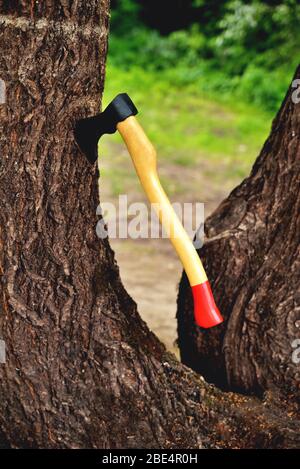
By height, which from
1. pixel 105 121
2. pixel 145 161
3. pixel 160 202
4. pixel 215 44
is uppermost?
pixel 215 44

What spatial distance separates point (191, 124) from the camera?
29.9 feet

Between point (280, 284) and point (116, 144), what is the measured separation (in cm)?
563

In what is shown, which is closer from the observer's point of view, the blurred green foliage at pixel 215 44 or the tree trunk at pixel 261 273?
the tree trunk at pixel 261 273

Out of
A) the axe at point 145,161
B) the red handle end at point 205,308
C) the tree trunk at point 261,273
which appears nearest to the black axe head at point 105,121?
the axe at point 145,161

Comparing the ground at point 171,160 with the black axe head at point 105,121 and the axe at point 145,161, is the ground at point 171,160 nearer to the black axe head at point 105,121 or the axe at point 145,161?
the axe at point 145,161

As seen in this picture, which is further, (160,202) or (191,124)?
(191,124)

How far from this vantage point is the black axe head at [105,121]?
7.55ft

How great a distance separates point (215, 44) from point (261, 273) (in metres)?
8.99

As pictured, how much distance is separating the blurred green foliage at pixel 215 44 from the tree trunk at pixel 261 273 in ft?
18.7

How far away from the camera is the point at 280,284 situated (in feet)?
8.98
